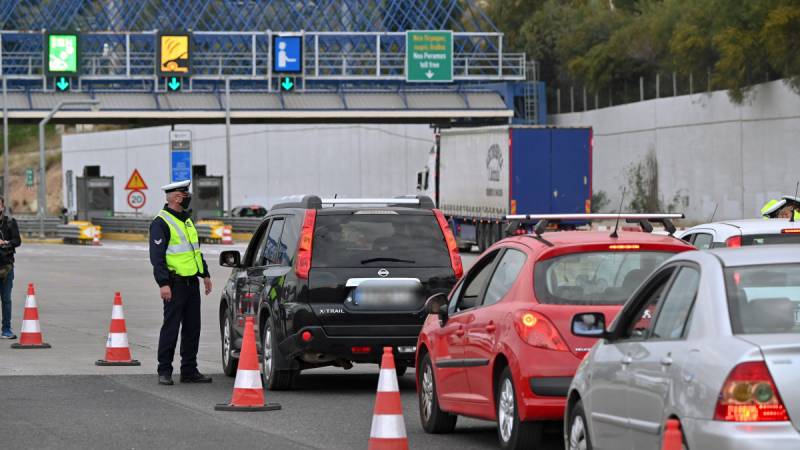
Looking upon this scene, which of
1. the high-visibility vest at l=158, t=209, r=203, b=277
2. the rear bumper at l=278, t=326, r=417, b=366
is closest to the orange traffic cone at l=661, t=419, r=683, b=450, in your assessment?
the rear bumper at l=278, t=326, r=417, b=366

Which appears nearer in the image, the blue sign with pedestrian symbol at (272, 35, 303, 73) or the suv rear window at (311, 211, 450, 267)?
the suv rear window at (311, 211, 450, 267)

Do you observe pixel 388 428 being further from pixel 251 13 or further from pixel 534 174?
pixel 251 13

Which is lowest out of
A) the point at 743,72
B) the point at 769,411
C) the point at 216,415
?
the point at 216,415

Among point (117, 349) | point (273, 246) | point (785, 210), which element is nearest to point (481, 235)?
point (785, 210)

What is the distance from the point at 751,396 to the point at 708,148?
49897 millimetres

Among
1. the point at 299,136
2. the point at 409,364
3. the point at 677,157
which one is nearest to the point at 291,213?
the point at 409,364

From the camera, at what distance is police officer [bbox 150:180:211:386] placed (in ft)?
49.9

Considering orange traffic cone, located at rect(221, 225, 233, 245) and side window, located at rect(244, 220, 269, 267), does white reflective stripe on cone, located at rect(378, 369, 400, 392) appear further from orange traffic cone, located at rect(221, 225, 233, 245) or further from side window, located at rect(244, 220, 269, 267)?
orange traffic cone, located at rect(221, 225, 233, 245)

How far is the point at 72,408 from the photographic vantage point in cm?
1326

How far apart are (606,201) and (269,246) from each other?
5141cm

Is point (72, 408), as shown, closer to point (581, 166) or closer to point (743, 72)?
point (581, 166)

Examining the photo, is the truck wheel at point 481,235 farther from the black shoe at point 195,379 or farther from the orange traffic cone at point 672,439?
the orange traffic cone at point 672,439

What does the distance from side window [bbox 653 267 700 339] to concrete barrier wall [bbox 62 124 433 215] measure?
236 feet

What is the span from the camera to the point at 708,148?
55.4 m
